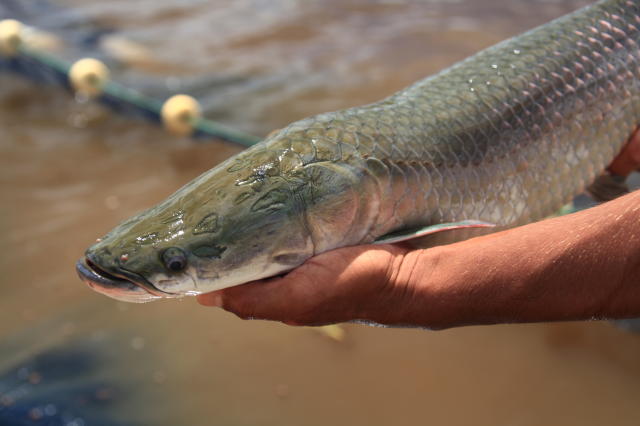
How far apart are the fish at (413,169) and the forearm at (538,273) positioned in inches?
5.2

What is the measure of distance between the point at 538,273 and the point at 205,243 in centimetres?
85

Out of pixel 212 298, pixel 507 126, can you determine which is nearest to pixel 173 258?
pixel 212 298

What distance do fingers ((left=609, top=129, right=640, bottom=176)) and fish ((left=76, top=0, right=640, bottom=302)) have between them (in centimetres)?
6

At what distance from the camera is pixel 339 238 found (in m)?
1.75

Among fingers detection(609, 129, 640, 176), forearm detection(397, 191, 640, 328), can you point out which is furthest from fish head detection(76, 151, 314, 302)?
fingers detection(609, 129, 640, 176)

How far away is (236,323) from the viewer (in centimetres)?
303

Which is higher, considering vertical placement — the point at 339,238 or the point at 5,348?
the point at 339,238

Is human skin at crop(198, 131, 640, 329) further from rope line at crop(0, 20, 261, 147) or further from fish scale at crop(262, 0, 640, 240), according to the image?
rope line at crop(0, 20, 261, 147)

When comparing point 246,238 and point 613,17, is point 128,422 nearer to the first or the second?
point 246,238

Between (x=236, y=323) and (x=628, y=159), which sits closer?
(x=628, y=159)

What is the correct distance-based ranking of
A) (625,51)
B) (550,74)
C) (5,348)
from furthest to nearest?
(5,348), (625,51), (550,74)

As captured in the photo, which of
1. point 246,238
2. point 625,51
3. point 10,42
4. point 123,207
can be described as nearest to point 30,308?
point 123,207

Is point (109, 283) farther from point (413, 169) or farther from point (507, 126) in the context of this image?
point (507, 126)

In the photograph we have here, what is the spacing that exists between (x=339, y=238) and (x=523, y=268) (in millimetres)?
486
